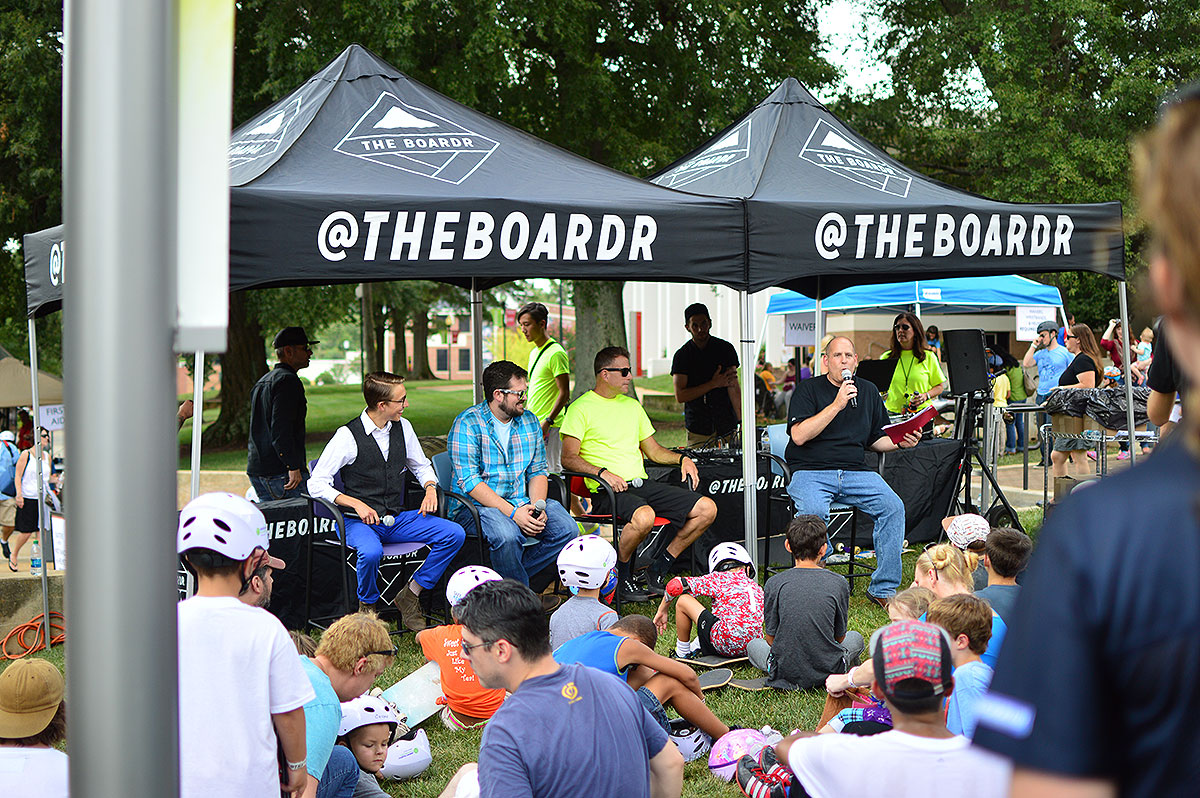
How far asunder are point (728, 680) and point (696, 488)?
7.72 ft

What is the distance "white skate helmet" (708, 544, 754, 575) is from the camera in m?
6.15

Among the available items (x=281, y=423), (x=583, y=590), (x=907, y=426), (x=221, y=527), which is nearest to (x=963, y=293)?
(x=907, y=426)

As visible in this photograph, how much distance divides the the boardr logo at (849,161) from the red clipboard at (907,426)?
167 cm

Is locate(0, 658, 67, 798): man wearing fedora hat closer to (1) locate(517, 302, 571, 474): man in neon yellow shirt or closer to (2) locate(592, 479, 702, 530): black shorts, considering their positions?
(2) locate(592, 479, 702, 530): black shorts

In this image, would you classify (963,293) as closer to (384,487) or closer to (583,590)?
(384,487)

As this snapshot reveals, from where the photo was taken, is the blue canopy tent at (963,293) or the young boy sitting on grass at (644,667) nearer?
the young boy sitting on grass at (644,667)

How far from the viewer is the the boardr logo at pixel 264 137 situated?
6.10 meters

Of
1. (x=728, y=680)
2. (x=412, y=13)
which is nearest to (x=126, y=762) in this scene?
(x=728, y=680)

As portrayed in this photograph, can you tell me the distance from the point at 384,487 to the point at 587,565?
1.95m

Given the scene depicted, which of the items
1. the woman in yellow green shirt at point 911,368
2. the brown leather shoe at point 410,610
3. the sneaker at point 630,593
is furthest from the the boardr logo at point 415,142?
the woman in yellow green shirt at point 911,368

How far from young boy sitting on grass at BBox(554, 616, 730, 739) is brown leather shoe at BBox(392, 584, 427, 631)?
2139 mm

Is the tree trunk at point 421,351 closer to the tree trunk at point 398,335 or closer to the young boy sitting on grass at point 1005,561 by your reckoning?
the tree trunk at point 398,335

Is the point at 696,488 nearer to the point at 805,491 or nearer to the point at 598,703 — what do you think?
the point at 805,491

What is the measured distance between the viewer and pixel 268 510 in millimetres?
6422
